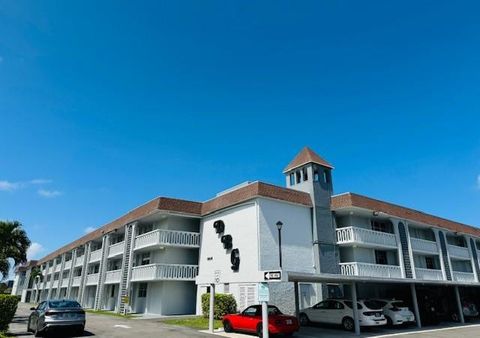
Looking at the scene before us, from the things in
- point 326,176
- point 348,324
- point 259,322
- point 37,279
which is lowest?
point 348,324

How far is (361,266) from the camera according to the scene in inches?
958

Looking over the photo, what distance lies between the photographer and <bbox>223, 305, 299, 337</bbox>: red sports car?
48.2 feet

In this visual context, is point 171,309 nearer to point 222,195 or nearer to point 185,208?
point 185,208

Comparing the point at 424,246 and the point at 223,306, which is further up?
the point at 424,246

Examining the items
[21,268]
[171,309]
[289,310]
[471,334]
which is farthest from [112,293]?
[21,268]

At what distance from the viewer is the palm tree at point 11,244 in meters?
26.1

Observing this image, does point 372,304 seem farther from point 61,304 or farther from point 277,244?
point 61,304

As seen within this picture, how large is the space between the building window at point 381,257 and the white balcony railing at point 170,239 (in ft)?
45.7

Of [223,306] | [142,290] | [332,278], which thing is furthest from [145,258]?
[332,278]

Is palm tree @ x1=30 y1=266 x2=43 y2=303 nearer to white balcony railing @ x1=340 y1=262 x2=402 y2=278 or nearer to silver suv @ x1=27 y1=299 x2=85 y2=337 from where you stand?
silver suv @ x1=27 y1=299 x2=85 y2=337

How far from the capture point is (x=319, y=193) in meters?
26.1

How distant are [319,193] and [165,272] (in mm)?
12610

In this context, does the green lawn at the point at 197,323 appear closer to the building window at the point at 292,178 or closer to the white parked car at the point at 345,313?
the white parked car at the point at 345,313

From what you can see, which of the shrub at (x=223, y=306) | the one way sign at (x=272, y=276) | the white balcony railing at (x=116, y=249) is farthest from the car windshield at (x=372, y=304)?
the white balcony railing at (x=116, y=249)
